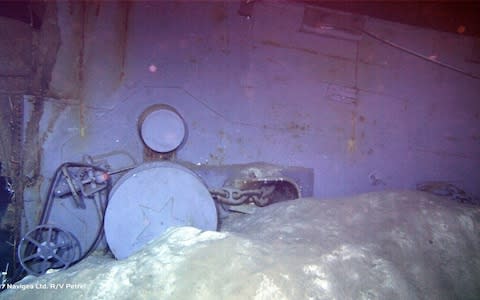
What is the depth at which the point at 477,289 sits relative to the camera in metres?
2.12

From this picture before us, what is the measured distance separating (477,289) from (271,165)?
200 cm

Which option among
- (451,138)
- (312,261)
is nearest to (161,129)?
(312,261)

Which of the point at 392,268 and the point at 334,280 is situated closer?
the point at 334,280

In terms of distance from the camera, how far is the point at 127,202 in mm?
2951

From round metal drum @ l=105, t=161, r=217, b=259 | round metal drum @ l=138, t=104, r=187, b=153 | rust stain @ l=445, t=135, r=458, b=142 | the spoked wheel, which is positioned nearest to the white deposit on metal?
round metal drum @ l=105, t=161, r=217, b=259

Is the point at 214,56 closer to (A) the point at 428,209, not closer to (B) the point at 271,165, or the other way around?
(B) the point at 271,165

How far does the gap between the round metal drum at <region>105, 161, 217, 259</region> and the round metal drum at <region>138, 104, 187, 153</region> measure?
0.24 metres

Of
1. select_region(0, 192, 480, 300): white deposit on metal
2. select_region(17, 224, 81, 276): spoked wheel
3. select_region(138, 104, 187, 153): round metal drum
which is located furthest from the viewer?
select_region(138, 104, 187, 153): round metal drum

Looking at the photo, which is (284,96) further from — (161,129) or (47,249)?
(47,249)

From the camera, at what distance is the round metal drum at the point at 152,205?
2.92 m

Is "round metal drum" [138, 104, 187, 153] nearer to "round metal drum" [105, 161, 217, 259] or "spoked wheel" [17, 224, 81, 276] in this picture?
"round metal drum" [105, 161, 217, 259]

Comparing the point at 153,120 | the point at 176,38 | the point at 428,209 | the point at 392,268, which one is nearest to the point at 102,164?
the point at 153,120

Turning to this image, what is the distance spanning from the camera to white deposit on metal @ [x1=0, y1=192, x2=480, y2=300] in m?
1.74

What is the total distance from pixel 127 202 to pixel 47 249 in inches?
27.5
